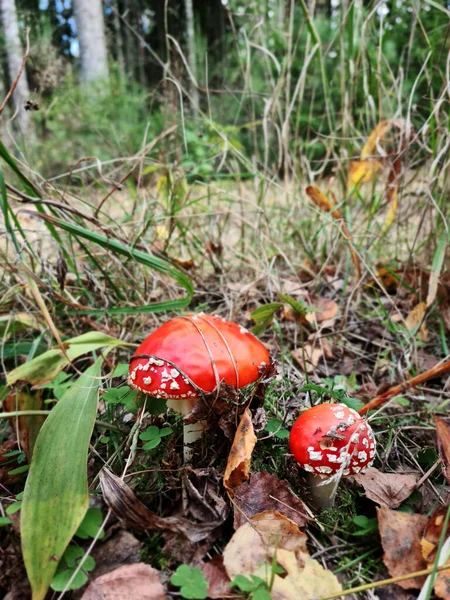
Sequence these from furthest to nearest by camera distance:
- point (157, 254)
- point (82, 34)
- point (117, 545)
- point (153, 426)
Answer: point (82, 34) < point (157, 254) < point (153, 426) < point (117, 545)

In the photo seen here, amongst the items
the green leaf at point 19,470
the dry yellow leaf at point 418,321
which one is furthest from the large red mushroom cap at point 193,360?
the dry yellow leaf at point 418,321

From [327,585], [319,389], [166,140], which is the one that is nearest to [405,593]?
[327,585]

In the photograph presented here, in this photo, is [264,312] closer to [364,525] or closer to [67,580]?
[364,525]

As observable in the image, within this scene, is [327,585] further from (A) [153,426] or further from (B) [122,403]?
(B) [122,403]

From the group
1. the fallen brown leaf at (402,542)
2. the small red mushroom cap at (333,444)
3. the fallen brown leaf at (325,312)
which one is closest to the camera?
the fallen brown leaf at (402,542)

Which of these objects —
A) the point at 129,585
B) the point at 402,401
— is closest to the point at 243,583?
the point at 129,585

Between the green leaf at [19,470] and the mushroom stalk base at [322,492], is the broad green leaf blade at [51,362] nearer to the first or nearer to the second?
the green leaf at [19,470]

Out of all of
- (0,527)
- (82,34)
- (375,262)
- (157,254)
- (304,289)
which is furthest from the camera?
(82,34)
